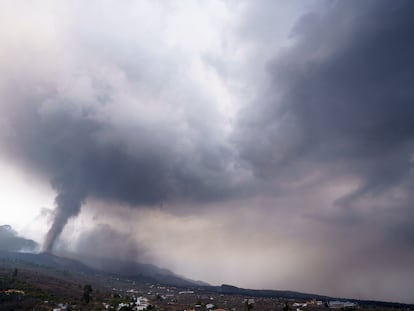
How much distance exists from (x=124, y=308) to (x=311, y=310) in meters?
111

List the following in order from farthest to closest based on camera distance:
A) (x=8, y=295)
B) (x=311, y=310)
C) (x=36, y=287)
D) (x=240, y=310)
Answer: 1. (x=311, y=310)
2. (x=240, y=310)
3. (x=36, y=287)
4. (x=8, y=295)

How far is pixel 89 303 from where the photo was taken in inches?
5709

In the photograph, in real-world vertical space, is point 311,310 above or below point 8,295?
above

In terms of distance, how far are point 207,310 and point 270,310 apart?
39384 millimetres

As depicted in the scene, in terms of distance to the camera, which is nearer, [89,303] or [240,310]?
[89,303]

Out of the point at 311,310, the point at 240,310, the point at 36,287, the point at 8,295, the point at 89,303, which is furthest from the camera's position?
the point at 311,310

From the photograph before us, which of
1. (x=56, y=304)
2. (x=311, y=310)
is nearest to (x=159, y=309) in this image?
(x=56, y=304)

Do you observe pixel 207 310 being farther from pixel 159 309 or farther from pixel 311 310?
pixel 311 310

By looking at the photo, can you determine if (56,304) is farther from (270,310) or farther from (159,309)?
(270,310)

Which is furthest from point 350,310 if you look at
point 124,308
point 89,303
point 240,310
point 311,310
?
point 89,303

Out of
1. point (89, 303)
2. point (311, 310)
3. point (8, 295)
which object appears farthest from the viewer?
point (311, 310)

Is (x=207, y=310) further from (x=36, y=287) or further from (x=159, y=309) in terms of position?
(x=36, y=287)

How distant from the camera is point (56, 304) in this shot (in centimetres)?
13050

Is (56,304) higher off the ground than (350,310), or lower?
lower
